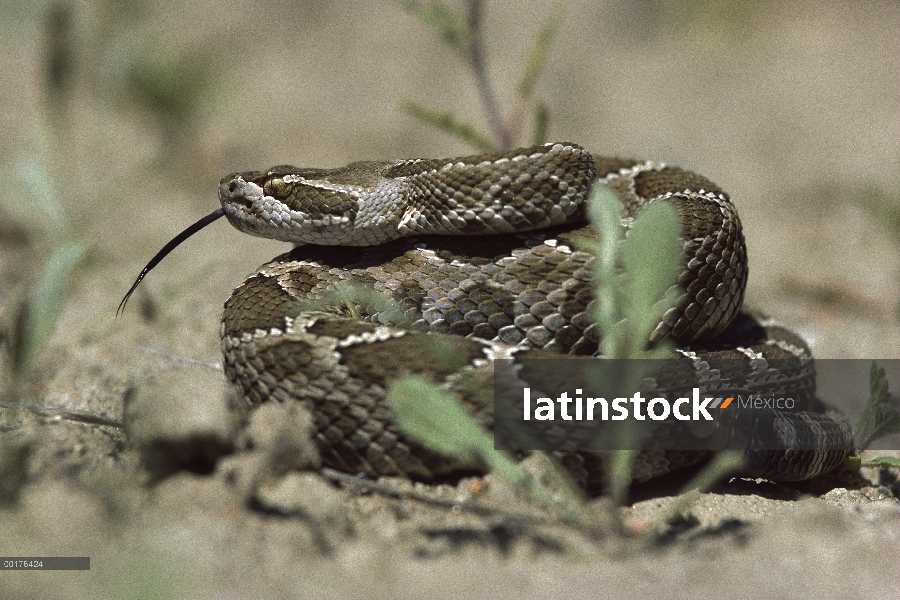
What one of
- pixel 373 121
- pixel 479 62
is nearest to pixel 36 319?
pixel 479 62

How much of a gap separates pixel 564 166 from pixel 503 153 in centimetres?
37

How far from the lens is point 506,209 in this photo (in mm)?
4746

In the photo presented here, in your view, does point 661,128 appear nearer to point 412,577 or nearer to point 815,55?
point 815,55

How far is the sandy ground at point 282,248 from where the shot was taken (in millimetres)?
3004

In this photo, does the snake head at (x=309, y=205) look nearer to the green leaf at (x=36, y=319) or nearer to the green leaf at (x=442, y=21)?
the green leaf at (x=36, y=319)

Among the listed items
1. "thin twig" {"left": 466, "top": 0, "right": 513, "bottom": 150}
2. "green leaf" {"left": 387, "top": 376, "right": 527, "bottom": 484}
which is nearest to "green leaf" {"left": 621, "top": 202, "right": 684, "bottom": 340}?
"green leaf" {"left": 387, "top": 376, "right": 527, "bottom": 484}

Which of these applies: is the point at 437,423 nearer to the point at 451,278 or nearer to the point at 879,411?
the point at 451,278

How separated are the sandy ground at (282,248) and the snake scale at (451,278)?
1.15ft

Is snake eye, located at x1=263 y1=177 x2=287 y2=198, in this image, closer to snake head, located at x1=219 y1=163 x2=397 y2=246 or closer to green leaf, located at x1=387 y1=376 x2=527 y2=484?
snake head, located at x1=219 y1=163 x2=397 y2=246

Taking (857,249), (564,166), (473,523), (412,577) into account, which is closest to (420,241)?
(564,166)

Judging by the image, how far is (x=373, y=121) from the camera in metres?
10.5

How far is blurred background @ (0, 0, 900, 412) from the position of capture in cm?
654

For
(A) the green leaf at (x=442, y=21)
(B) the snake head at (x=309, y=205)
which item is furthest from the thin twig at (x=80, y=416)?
(A) the green leaf at (x=442, y=21)

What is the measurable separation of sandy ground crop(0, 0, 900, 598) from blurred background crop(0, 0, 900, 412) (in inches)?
1.6
